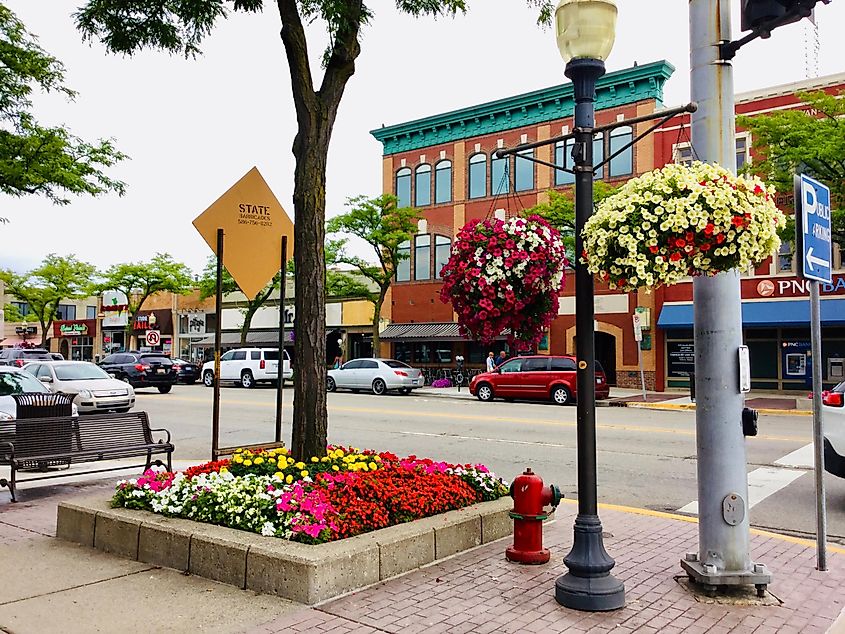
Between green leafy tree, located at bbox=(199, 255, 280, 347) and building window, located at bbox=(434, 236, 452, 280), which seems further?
green leafy tree, located at bbox=(199, 255, 280, 347)

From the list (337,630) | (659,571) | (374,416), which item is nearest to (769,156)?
(374,416)

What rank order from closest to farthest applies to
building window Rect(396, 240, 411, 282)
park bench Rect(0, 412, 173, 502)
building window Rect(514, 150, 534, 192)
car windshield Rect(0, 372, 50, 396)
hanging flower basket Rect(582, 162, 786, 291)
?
hanging flower basket Rect(582, 162, 786, 291) → park bench Rect(0, 412, 173, 502) → car windshield Rect(0, 372, 50, 396) → building window Rect(514, 150, 534, 192) → building window Rect(396, 240, 411, 282)

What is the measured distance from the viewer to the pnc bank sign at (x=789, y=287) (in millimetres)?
25578

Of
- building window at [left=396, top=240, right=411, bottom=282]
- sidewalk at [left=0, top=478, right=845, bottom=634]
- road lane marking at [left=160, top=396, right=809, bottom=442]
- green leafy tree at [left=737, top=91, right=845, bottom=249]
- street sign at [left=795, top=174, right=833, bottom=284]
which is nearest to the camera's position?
sidewalk at [left=0, top=478, right=845, bottom=634]

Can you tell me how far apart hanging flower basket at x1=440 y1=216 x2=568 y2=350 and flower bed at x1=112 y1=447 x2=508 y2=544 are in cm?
163

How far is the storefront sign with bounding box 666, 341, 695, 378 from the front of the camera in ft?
93.2

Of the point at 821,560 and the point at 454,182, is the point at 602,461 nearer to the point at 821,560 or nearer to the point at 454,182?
the point at 821,560

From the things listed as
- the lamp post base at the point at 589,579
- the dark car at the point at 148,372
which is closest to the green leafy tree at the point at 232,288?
the dark car at the point at 148,372

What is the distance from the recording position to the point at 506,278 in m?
5.65

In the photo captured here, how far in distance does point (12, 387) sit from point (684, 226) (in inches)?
467

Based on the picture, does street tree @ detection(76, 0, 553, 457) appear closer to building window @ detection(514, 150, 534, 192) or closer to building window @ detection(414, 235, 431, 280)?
building window @ detection(514, 150, 534, 192)

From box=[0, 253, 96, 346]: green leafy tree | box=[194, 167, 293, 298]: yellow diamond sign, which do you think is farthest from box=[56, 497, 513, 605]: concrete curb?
box=[0, 253, 96, 346]: green leafy tree

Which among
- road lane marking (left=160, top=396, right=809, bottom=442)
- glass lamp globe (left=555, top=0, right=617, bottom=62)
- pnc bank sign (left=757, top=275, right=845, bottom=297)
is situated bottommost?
road lane marking (left=160, top=396, right=809, bottom=442)

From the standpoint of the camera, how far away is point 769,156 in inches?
842
